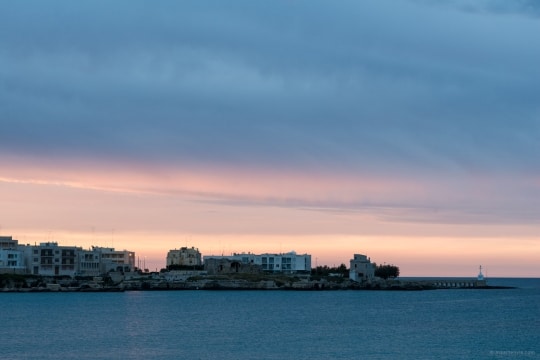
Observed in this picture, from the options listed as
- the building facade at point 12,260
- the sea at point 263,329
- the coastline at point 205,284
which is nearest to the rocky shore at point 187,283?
the coastline at point 205,284

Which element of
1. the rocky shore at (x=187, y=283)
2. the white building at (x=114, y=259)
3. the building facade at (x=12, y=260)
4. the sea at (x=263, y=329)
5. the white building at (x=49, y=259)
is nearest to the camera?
the sea at (x=263, y=329)

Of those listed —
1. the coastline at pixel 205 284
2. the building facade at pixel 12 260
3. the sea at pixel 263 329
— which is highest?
the building facade at pixel 12 260

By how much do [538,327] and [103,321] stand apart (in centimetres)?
4519

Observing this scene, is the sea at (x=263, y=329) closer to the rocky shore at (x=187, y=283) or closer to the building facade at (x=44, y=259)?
the rocky shore at (x=187, y=283)

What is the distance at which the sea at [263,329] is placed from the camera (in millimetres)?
69688

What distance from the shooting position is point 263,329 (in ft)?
292

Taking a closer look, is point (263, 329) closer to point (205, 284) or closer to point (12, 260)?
point (205, 284)

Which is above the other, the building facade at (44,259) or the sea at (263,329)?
the building facade at (44,259)

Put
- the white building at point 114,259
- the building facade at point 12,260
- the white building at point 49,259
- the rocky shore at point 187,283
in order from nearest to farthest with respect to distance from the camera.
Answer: the rocky shore at point 187,283
the building facade at point 12,260
the white building at point 49,259
the white building at point 114,259

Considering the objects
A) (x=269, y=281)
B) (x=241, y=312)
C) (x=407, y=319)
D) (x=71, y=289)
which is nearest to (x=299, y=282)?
(x=269, y=281)

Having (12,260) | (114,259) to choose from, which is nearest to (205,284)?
(114,259)

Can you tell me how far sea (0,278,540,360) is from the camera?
2744 inches

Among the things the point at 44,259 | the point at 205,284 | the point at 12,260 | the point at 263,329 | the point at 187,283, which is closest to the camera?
the point at 263,329

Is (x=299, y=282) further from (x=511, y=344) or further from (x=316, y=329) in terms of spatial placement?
(x=511, y=344)
